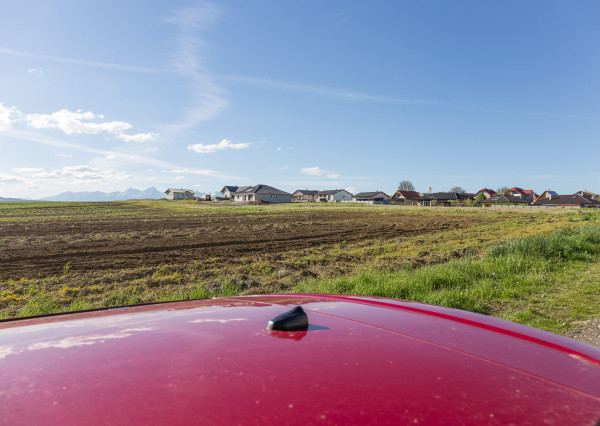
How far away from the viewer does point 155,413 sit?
889 mm

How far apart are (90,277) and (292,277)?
18.0 feet

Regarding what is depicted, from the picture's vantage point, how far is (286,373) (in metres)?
1.12

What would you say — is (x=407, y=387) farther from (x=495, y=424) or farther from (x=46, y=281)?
(x=46, y=281)

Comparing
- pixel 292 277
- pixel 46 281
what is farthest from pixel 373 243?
pixel 46 281

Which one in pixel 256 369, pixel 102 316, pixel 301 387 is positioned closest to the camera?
pixel 301 387

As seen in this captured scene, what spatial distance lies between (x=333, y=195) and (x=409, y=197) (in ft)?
90.6

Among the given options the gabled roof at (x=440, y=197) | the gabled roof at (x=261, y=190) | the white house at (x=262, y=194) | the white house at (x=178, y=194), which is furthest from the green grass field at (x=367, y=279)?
the white house at (x=178, y=194)

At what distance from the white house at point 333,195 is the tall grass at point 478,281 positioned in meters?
116

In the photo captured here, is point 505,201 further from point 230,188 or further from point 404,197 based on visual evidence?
point 230,188

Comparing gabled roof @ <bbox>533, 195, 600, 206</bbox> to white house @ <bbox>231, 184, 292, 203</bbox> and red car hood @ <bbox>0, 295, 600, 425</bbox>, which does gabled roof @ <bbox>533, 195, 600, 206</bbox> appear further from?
red car hood @ <bbox>0, 295, 600, 425</bbox>

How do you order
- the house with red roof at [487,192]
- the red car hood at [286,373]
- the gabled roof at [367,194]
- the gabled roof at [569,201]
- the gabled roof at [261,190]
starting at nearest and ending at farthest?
1. the red car hood at [286,373]
2. the gabled roof at [569,201]
3. the gabled roof at [261,190]
4. the gabled roof at [367,194]
5. the house with red roof at [487,192]

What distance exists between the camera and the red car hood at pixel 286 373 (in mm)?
920

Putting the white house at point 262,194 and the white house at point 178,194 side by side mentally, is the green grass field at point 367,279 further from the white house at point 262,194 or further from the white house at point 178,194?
the white house at point 178,194

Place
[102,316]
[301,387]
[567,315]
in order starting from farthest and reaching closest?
[567,315] < [102,316] < [301,387]
